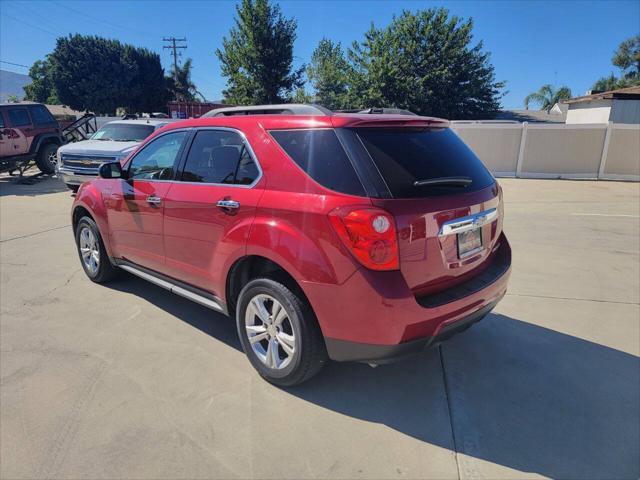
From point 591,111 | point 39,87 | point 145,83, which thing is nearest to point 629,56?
point 591,111

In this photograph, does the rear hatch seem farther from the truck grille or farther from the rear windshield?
the truck grille

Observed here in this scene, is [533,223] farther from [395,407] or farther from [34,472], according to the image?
[34,472]

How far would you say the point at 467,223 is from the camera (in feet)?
8.75

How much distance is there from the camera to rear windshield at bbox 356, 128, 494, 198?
8.11 ft

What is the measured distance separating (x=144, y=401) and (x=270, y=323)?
3.10ft

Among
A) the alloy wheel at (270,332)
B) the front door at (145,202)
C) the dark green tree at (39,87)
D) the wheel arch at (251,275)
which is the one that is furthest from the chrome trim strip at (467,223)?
the dark green tree at (39,87)

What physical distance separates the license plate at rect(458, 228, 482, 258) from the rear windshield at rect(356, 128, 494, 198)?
0.88ft

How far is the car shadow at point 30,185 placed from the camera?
11602 millimetres

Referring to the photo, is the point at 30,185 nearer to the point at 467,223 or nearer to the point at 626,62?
the point at 467,223

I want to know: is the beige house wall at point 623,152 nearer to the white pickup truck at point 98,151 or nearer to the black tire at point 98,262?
the white pickup truck at point 98,151

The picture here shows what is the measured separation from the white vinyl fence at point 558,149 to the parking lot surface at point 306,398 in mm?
11591

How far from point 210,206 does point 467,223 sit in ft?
5.77

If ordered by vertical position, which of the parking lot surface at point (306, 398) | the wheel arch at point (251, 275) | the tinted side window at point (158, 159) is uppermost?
the tinted side window at point (158, 159)

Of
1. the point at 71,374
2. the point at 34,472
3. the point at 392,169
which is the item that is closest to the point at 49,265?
the point at 71,374
